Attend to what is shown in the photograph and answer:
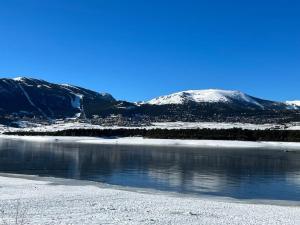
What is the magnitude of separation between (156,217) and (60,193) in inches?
472

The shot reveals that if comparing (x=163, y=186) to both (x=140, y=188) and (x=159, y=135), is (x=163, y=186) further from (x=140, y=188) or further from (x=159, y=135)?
(x=159, y=135)

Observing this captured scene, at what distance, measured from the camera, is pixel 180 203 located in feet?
103

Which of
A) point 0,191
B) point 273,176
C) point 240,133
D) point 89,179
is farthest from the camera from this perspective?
point 240,133

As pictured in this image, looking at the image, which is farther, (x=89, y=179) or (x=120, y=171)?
(x=120, y=171)

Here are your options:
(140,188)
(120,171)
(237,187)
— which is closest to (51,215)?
(140,188)

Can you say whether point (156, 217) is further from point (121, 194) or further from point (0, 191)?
point (0, 191)

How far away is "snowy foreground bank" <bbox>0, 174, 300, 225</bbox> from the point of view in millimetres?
24219

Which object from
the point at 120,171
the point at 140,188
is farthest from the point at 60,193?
the point at 120,171

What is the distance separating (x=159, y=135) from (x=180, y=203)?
5986 inches

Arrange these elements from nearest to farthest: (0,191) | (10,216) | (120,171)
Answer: (10,216) < (0,191) < (120,171)

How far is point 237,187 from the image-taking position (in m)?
44.1

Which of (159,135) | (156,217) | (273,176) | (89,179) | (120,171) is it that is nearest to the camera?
(156,217)

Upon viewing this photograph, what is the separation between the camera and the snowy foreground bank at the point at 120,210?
24.2m

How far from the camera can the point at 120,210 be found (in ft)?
90.4
